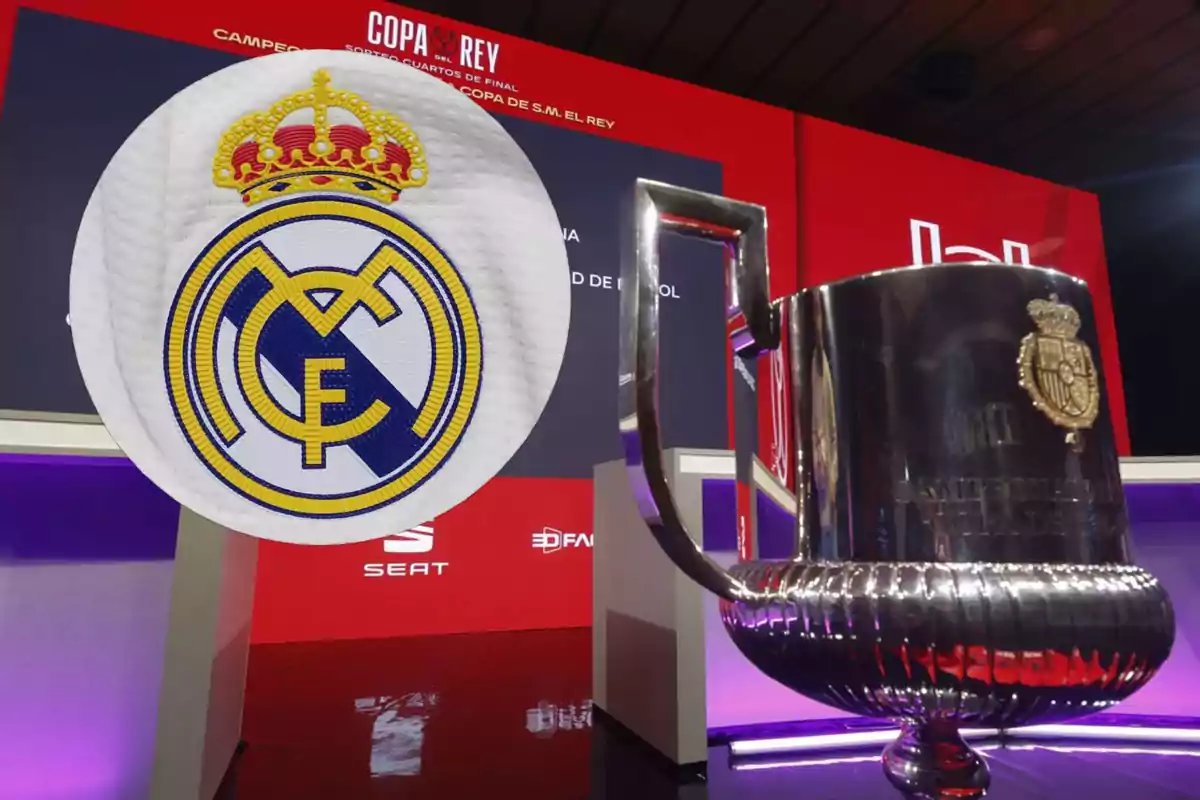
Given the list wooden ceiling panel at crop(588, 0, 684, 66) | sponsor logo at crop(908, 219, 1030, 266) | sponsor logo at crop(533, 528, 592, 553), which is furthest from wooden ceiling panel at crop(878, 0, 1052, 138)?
sponsor logo at crop(533, 528, 592, 553)

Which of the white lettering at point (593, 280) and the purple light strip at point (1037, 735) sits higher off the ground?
the white lettering at point (593, 280)

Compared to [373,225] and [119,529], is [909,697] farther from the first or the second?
[119,529]

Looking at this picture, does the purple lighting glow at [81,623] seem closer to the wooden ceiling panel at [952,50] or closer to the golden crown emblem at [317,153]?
the golden crown emblem at [317,153]

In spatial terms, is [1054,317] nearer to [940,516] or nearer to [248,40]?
[940,516]

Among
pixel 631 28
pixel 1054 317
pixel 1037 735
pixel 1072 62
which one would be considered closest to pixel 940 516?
pixel 1054 317

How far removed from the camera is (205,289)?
1.05 feet

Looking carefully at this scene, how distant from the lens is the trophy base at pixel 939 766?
0.28 metres

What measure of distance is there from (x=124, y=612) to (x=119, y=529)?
0.17 ft

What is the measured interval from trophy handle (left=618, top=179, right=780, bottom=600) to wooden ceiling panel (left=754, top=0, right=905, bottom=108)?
1.70 metres

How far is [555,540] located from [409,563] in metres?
0.27

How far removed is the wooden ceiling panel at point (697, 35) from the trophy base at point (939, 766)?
1752 mm

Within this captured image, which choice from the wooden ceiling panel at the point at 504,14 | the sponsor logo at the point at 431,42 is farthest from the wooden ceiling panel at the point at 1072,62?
the sponsor logo at the point at 431,42

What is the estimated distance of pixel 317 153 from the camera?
1.15 ft

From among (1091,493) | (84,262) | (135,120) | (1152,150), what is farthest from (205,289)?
(1152,150)
